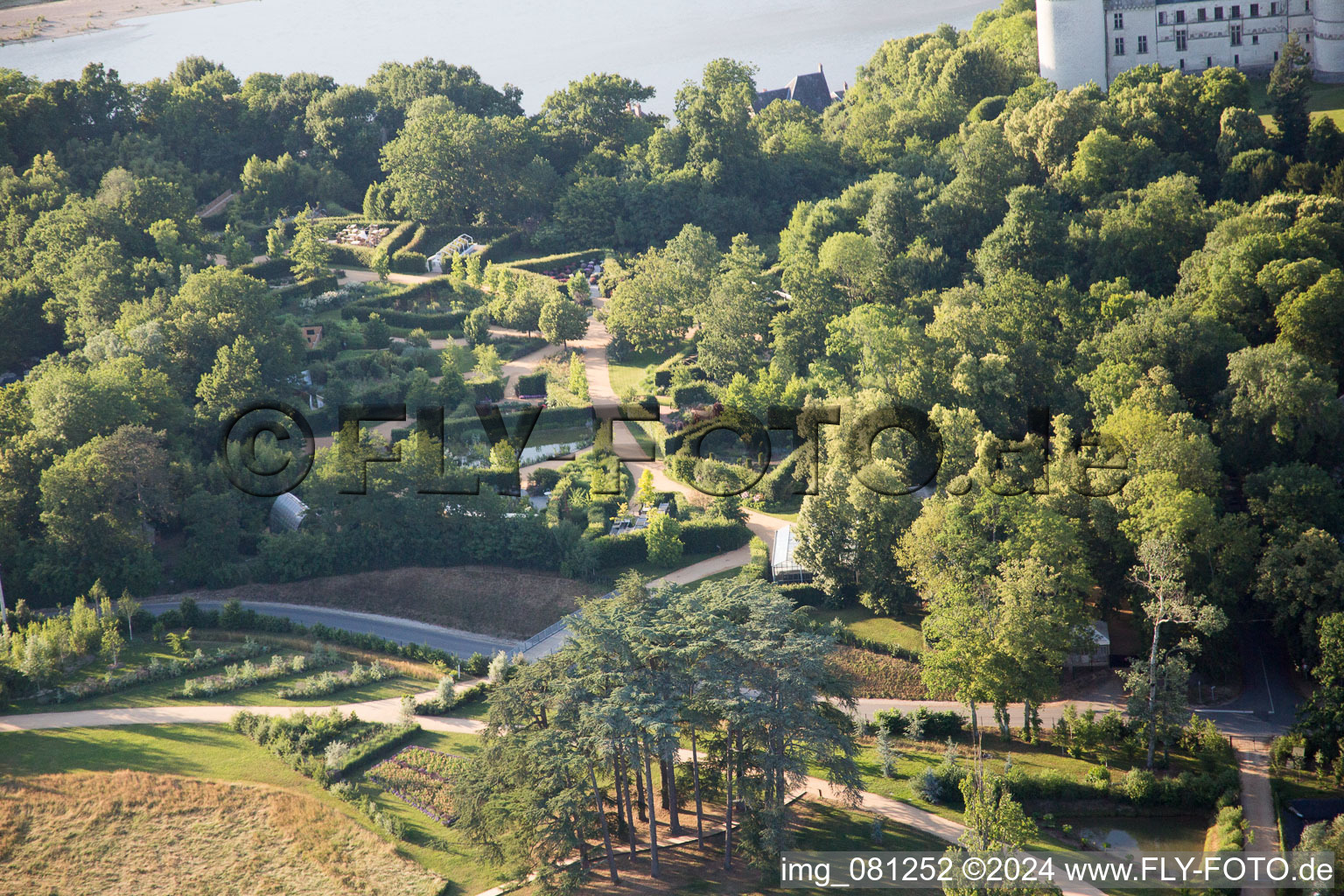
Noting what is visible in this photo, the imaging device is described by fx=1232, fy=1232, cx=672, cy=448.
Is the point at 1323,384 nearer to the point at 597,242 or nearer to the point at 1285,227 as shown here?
the point at 1285,227

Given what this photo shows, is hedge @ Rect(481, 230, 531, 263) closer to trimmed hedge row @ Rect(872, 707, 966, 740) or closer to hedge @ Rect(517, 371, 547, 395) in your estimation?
hedge @ Rect(517, 371, 547, 395)

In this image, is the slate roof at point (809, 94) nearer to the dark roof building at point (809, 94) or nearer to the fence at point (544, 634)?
the dark roof building at point (809, 94)

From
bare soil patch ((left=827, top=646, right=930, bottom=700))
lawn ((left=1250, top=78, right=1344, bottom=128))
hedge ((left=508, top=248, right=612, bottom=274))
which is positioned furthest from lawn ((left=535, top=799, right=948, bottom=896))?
hedge ((left=508, top=248, right=612, bottom=274))

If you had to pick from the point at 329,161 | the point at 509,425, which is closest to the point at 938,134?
the point at 509,425

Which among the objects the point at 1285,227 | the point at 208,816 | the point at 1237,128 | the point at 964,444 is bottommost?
the point at 208,816

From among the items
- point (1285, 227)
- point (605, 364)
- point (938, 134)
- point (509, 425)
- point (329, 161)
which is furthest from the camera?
point (329, 161)

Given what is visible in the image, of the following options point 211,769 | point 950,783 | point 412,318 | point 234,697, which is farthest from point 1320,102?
point 211,769
